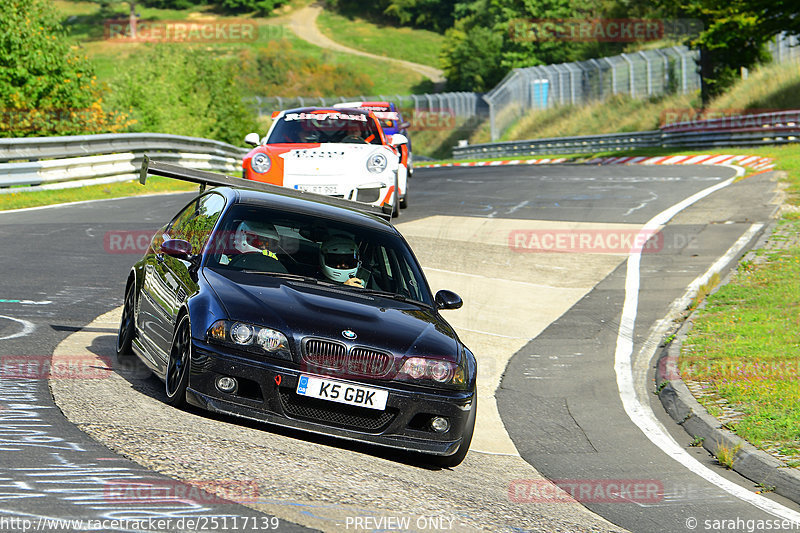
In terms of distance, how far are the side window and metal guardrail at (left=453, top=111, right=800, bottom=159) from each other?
29191 mm

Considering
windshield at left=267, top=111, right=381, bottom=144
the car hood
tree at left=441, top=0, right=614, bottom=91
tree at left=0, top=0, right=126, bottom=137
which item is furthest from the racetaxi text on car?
tree at left=441, top=0, right=614, bottom=91

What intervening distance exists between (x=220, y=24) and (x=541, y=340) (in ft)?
378

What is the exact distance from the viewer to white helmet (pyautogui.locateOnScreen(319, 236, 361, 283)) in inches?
297

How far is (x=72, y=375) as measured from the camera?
7.16 meters

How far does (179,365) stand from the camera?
657cm

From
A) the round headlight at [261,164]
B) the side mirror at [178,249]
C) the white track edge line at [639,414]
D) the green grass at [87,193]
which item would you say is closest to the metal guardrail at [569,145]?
the green grass at [87,193]

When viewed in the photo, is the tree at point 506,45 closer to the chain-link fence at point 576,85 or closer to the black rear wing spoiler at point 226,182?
the chain-link fence at point 576,85

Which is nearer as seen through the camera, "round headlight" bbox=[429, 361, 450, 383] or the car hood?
the car hood

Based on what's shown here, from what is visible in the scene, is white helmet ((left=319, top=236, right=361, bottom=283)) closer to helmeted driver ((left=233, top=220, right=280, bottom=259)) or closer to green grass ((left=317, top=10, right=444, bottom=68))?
helmeted driver ((left=233, top=220, right=280, bottom=259))

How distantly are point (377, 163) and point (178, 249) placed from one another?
7957mm

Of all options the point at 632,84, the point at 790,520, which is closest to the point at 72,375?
the point at 790,520

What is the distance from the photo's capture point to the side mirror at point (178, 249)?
7168 millimetres

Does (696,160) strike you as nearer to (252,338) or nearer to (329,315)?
(329,315)

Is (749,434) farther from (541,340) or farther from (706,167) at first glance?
(706,167)
